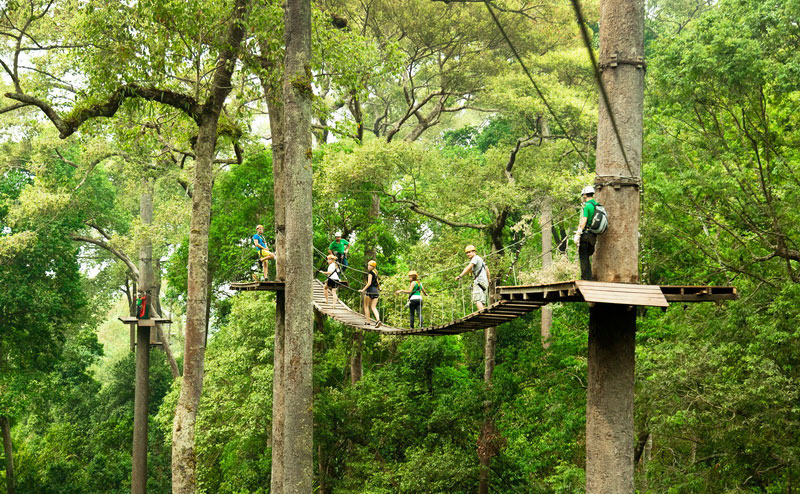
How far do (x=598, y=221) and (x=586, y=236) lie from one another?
117mm

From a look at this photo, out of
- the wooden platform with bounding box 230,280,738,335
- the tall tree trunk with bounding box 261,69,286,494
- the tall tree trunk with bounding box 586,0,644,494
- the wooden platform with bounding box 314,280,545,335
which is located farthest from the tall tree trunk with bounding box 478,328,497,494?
the tall tree trunk with bounding box 586,0,644,494

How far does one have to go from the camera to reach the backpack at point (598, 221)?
4348 mm

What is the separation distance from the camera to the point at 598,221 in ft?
14.3

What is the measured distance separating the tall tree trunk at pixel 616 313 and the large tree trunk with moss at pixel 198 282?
5066mm

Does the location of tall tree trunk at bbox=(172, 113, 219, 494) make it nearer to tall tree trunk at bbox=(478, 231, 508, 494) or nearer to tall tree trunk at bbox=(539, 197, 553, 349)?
tall tree trunk at bbox=(478, 231, 508, 494)

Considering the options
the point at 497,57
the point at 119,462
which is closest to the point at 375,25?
the point at 497,57

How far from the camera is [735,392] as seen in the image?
8.45 meters

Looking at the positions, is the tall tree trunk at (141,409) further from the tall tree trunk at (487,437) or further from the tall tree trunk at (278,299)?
the tall tree trunk at (278,299)

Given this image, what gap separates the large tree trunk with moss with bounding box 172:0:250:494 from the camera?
8.28 metres

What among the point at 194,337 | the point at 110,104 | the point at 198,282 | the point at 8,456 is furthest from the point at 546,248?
the point at 8,456

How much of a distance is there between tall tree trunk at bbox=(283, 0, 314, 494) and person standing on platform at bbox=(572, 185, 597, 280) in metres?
3.61

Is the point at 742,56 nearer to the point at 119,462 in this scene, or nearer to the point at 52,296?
the point at 52,296

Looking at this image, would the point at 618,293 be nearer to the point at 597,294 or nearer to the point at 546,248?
the point at 597,294

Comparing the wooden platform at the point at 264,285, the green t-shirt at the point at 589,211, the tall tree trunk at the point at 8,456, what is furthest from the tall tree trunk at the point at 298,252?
the tall tree trunk at the point at 8,456
